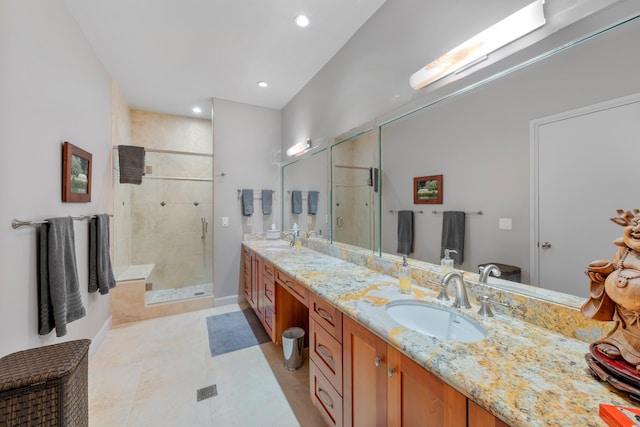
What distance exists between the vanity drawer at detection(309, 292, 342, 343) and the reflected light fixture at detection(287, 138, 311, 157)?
6.11 feet

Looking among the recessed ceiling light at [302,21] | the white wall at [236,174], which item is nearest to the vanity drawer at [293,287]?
the white wall at [236,174]

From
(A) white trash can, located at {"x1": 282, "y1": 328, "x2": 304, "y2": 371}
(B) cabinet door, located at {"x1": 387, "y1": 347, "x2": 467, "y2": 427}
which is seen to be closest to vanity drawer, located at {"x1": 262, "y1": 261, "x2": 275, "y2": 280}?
(A) white trash can, located at {"x1": 282, "y1": 328, "x2": 304, "y2": 371}

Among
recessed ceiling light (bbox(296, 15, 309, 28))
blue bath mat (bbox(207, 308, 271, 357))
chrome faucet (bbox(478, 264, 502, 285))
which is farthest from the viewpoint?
blue bath mat (bbox(207, 308, 271, 357))

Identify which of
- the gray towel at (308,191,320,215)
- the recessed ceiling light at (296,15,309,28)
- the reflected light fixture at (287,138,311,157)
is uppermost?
the recessed ceiling light at (296,15,309,28)

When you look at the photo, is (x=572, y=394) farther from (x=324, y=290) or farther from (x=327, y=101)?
(x=327, y=101)

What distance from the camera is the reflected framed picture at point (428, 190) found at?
60.1 inches

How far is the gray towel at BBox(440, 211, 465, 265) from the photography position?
4.58 ft

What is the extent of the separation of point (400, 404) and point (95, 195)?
2.91m

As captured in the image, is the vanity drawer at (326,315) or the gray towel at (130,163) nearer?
the vanity drawer at (326,315)

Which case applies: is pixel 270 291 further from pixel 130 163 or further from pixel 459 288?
pixel 130 163

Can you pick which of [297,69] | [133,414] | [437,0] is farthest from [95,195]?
[437,0]

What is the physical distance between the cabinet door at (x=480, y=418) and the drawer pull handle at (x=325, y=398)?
89 centimetres

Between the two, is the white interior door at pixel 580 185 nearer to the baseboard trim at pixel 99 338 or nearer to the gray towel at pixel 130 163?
Result: the baseboard trim at pixel 99 338

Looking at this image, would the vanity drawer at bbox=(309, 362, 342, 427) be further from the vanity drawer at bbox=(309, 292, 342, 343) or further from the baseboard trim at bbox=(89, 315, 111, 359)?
the baseboard trim at bbox=(89, 315, 111, 359)
